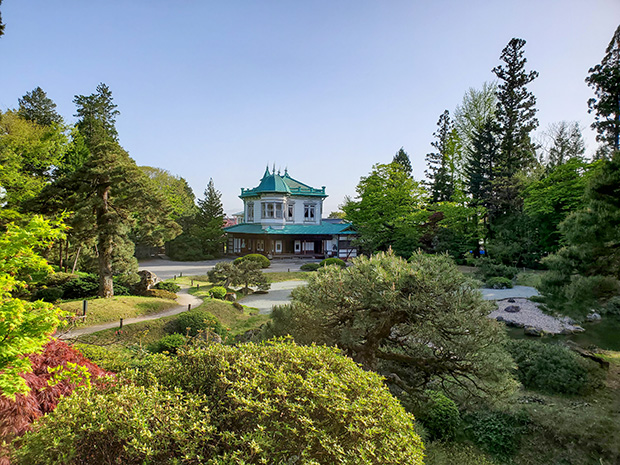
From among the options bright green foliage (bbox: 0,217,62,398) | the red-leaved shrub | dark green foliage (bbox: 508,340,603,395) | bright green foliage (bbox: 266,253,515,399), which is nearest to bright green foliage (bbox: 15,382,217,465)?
the red-leaved shrub

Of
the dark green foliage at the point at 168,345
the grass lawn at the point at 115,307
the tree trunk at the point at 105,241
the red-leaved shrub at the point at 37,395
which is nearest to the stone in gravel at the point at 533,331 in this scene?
the dark green foliage at the point at 168,345

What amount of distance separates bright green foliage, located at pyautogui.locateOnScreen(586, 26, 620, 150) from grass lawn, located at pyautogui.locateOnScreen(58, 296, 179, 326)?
19173 mm

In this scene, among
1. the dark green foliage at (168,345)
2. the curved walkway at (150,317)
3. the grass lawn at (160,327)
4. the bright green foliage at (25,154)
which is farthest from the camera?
the bright green foliage at (25,154)

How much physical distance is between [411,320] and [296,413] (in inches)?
144

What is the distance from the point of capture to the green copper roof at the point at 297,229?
36.8m

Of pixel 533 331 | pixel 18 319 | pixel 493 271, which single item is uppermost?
pixel 18 319

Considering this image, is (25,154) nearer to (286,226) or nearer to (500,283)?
(286,226)

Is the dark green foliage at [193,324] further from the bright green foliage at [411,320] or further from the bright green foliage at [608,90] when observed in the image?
the bright green foliage at [608,90]

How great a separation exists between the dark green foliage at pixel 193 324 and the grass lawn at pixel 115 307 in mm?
2637

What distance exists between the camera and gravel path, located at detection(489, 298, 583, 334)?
45.8ft

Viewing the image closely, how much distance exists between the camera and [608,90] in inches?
495

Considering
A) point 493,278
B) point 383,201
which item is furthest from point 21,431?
point 383,201

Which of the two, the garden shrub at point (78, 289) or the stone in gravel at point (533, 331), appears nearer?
the stone in gravel at point (533, 331)

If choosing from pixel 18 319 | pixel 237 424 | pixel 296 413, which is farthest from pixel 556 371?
A: pixel 18 319
